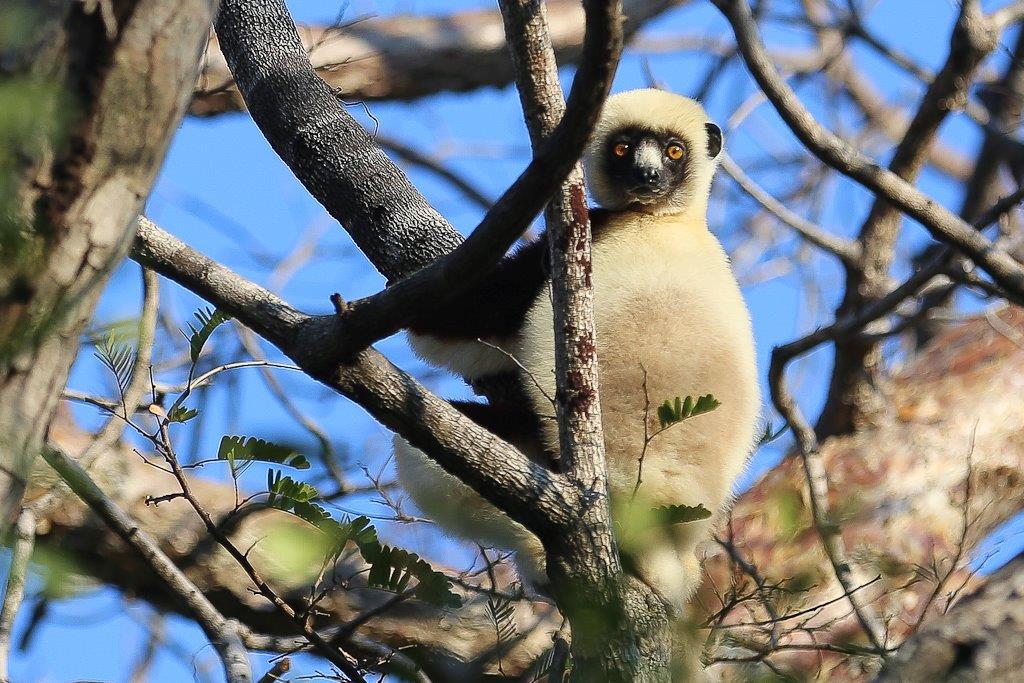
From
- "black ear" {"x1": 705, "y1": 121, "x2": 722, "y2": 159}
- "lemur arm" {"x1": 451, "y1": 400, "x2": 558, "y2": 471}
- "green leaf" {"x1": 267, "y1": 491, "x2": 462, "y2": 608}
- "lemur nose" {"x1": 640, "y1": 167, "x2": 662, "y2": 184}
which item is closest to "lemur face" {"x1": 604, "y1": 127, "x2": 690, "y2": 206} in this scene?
"lemur nose" {"x1": 640, "y1": 167, "x2": 662, "y2": 184}

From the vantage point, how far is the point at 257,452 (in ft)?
8.91

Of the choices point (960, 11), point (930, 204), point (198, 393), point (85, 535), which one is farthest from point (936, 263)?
point (85, 535)

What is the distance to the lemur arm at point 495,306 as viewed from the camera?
381cm

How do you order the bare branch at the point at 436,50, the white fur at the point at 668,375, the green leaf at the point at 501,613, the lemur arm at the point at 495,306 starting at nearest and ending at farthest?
the green leaf at the point at 501,613
the white fur at the point at 668,375
the lemur arm at the point at 495,306
the bare branch at the point at 436,50

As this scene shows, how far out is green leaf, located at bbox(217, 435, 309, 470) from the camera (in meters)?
2.72

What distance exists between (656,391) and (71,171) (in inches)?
90.5

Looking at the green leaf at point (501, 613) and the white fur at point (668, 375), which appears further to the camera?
the white fur at point (668, 375)

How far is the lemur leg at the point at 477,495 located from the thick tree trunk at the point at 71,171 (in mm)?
2130

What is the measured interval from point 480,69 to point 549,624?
14.4 ft

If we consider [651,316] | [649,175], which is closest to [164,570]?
[651,316]

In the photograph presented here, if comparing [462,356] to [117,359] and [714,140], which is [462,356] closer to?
[117,359]

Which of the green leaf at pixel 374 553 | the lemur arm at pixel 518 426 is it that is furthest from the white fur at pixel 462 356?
the green leaf at pixel 374 553

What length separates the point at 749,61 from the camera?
14.3ft

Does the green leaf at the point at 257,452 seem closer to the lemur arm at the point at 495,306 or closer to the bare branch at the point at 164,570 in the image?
the bare branch at the point at 164,570
